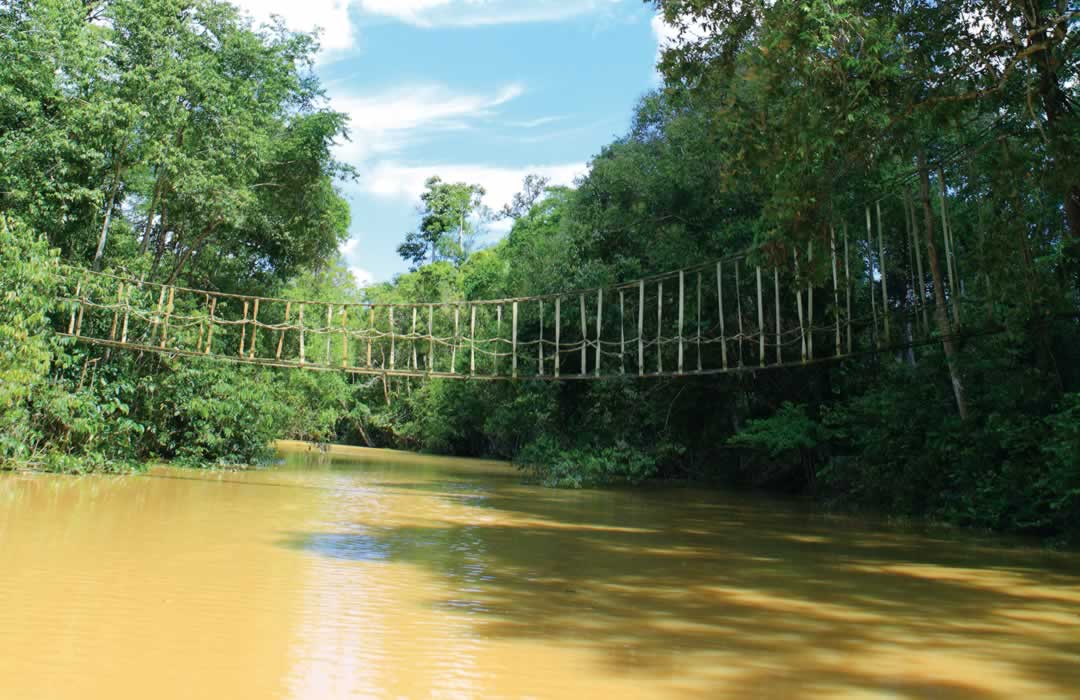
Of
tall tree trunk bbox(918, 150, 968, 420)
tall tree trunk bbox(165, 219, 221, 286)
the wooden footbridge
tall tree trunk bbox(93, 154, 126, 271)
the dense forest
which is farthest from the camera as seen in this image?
tall tree trunk bbox(165, 219, 221, 286)

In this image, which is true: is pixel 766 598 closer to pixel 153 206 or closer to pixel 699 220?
pixel 699 220

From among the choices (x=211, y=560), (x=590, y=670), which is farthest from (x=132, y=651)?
(x=211, y=560)

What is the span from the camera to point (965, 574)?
6836 millimetres

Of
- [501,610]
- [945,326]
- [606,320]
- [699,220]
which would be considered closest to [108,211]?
[606,320]

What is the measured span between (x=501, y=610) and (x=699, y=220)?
12206 millimetres

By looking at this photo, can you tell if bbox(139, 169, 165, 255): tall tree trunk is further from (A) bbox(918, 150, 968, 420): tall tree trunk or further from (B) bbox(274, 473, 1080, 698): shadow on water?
(A) bbox(918, 150, 968, 420): tall tree trunk

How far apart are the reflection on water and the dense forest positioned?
2311 mm

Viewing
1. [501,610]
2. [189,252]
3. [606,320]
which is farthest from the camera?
[606,320]

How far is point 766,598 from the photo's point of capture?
18.0 feet

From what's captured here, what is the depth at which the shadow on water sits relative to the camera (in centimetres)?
386

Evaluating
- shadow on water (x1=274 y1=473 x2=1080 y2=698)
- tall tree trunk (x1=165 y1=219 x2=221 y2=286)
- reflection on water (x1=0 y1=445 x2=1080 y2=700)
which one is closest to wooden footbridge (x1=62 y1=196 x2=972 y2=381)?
tall tree trunk (x1=165 y1=219 x2=221 y2=286)

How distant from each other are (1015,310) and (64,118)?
13.8 m

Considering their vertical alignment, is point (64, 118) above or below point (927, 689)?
above

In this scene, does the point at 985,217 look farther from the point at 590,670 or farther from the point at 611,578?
the point at 590,670
